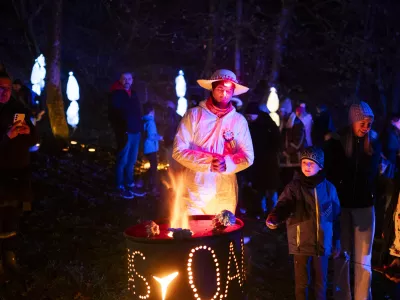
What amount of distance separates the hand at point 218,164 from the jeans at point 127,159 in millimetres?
5077

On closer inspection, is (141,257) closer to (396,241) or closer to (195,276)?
(195,276)

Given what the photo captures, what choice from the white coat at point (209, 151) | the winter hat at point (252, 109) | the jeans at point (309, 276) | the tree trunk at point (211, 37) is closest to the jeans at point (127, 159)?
the winter hat at point (252, 109)

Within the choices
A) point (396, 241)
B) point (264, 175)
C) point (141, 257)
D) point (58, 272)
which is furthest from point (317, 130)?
point (141, 257)

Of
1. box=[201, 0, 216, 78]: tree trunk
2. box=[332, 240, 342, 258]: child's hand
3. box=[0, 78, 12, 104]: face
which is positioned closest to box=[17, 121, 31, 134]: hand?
box=[0, 78, 12, 104]: face

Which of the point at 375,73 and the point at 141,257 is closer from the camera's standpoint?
the point at 141,257

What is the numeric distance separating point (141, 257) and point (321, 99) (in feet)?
72.8

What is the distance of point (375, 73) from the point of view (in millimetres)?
22469

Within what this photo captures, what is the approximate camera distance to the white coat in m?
4.90

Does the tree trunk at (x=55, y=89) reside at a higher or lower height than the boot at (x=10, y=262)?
higher

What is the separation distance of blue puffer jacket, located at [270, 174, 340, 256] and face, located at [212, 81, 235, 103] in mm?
1169

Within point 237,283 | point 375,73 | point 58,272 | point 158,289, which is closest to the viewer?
point 158,289

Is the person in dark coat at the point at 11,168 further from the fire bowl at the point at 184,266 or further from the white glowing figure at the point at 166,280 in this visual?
the white glowing figure at the point at 166,280

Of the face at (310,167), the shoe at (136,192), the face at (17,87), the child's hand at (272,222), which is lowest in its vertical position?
the shoe at (136,192)

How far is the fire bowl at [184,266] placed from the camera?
3.81 meters
